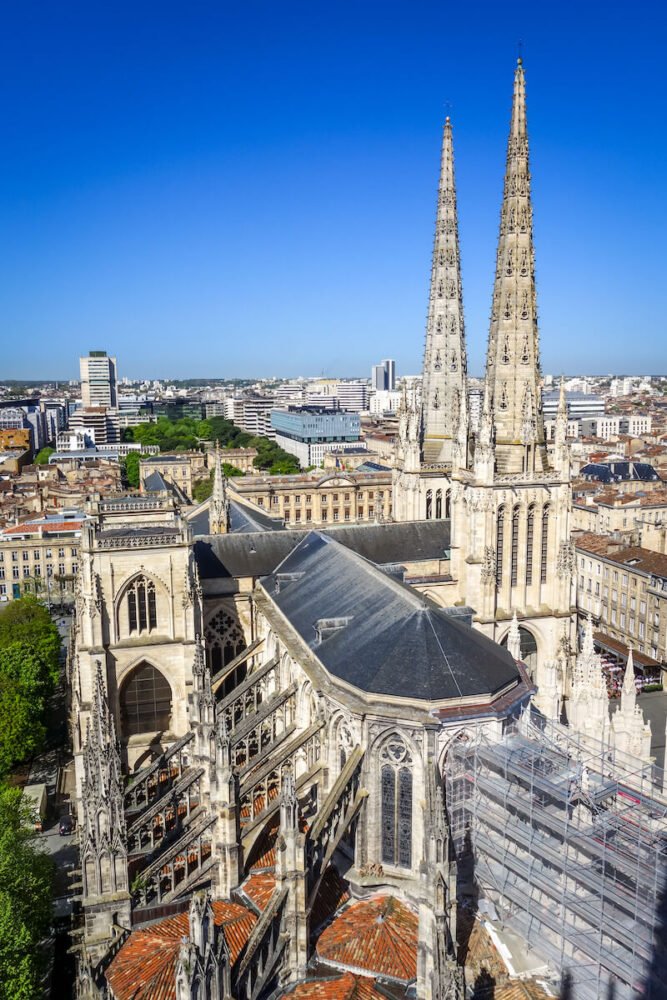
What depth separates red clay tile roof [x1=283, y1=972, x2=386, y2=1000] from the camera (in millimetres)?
21367

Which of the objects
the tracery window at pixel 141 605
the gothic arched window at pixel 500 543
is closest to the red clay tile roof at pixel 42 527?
the tracery window at pixel 141 605

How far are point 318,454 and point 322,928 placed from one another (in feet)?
506

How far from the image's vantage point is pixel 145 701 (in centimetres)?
3744

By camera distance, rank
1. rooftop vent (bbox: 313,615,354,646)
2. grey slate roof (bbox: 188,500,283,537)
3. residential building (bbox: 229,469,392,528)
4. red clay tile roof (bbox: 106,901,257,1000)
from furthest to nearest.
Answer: residential building (bbox: 229,469,392,528), grey slate roof (bbox: 188,500,283,537), rooftop vent (bbox: 313,615,354,646), red clay tile roof (bbox: 106,901,257,1000)

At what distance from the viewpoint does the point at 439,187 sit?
48469 mm

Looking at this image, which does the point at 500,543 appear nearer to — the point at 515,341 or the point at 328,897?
the point at 515,341

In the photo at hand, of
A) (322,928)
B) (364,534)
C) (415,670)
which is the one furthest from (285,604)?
(322,928)

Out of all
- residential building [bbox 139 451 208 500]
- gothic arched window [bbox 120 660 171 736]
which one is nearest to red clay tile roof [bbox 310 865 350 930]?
gothic arched window [bbox 120 660 171 736]

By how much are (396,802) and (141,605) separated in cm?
1592

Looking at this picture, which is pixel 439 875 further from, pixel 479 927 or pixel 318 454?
pixel 318 454

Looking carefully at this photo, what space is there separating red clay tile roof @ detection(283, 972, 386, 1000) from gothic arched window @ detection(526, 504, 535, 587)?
2316 cm

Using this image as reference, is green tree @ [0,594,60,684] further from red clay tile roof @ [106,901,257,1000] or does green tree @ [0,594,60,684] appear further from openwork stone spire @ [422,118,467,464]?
openwork stone spire @ [422,118,467,464]

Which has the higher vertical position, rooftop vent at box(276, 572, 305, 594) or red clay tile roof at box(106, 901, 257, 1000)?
rooftop vent at box(276, 572, 305, 594)

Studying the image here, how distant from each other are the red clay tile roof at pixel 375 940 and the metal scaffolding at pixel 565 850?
3085 millimetres
